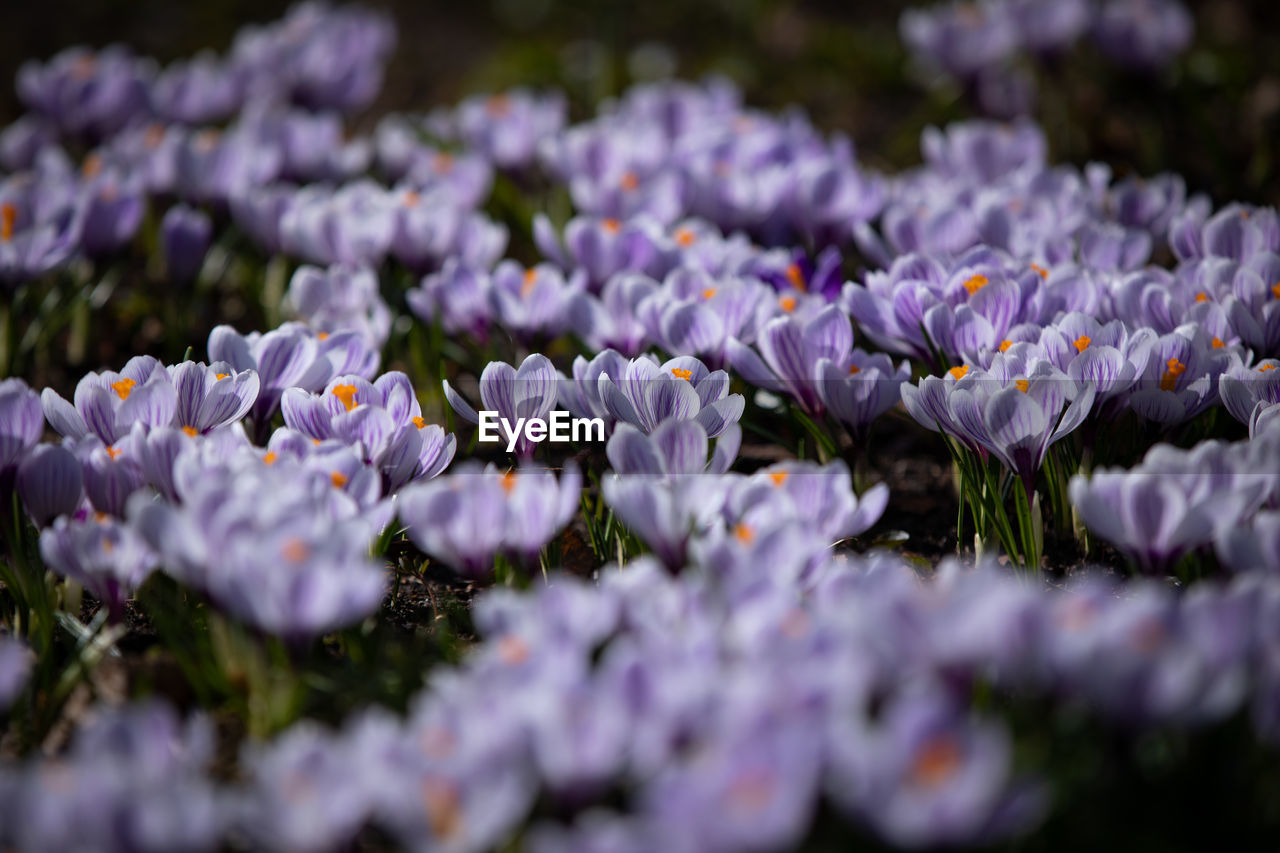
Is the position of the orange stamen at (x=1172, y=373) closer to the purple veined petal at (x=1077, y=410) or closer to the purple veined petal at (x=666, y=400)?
the purple veined petal at (x=1077, y=410)

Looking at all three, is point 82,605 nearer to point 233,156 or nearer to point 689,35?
point 233,156

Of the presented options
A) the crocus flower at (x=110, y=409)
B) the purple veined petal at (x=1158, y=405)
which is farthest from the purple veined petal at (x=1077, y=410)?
the crocus flower at (x=110, y=409)

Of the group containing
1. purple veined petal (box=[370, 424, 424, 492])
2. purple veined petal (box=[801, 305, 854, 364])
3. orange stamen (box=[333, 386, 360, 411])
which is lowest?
purple veined petal (box=[370, 424, 424, 492])

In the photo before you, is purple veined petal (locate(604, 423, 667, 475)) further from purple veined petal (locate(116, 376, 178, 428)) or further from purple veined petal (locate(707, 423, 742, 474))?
purple veined petal (locate(116, 376, 178, 428))

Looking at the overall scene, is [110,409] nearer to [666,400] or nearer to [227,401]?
[227,401]

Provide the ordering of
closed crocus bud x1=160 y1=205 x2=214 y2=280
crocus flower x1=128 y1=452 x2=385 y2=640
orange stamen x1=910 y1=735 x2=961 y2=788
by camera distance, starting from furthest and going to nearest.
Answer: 1. closed crocus bud x1=160 y1=205 x2=214 y2=280
2. crocus flower x1=128 y1=452 x2=385 y2=640
3. orange stamen x1=910 y1=735 x2=961 y2=788

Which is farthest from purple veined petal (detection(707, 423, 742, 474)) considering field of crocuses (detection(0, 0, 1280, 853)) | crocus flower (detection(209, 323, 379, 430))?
crocus flower (detection(209, 323, 379, 430))

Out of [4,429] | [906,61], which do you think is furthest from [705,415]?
[906,61]

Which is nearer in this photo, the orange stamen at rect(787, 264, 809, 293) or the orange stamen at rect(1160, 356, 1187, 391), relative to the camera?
the orange stamen at rect(1160, 356, 1187, 391)
